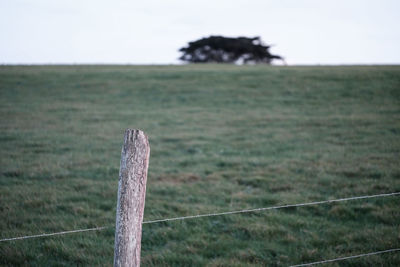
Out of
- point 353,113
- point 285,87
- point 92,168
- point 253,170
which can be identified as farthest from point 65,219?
point 285,87

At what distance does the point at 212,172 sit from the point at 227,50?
1426 inches

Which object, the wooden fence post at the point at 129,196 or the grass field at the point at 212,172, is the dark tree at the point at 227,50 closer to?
the grass field at the point at 212,172

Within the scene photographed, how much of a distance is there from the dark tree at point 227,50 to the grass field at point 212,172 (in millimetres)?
21927

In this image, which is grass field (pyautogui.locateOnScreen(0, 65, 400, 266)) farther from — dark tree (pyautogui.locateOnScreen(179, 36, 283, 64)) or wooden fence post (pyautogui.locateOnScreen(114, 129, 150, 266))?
dark tree (pyautogui.locateOnScreen(179, 36, 283, 64))

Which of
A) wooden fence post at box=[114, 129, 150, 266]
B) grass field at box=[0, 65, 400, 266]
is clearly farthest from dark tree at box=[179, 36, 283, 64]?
wooden fence post at box=[114, 129, 150, 266]

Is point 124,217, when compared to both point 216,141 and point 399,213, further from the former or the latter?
point 216,141

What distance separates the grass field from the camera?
4.77 m

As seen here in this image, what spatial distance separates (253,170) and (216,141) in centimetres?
347

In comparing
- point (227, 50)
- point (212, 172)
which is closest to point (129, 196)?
point (212, 172)

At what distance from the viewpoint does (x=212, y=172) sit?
832 cm

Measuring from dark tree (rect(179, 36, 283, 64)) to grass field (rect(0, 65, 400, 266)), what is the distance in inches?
863

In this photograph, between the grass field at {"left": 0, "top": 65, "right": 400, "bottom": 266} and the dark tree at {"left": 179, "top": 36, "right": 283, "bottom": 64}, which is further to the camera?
the dark tree at {"left": 179, "top": 36, "right": 283, "bottom": 64}

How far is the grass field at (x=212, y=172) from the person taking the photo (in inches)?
188

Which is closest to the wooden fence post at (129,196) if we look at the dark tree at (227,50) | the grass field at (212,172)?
the grass field at (212,172)
